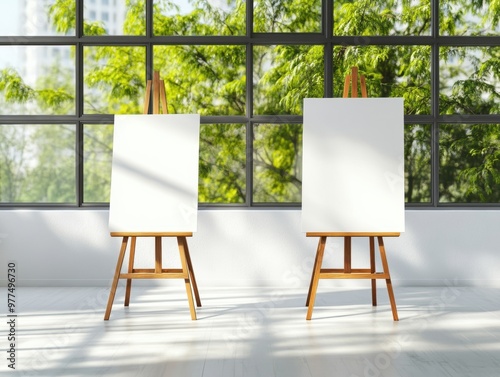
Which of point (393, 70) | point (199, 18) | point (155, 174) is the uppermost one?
point (199, 18)

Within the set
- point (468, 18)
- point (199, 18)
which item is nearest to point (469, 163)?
point (468, 18)

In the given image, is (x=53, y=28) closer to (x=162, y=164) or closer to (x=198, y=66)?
(x=198, y=66)

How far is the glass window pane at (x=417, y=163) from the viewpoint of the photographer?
682cm

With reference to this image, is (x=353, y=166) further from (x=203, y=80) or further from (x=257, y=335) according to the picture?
(x=203, y=80)

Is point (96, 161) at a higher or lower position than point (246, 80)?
lower

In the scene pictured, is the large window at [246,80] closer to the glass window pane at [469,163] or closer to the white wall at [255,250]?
the glass window pane at [469,163]

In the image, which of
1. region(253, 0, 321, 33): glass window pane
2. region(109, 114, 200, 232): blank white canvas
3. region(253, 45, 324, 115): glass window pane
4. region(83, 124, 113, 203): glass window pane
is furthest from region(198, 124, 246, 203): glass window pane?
region(109, 114, 200, 232): blank white canvas

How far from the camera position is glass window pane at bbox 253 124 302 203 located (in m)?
6.93

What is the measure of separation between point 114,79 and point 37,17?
813 mm

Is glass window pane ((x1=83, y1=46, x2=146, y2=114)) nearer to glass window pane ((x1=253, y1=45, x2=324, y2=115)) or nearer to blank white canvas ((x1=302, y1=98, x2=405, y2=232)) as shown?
glass window pane ((x1=253, y1=45, x2=324, y2=115))

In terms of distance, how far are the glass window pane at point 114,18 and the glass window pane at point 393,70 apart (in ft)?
5.37

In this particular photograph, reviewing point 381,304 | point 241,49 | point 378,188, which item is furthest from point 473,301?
point 241,49

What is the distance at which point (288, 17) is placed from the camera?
6836 millimetres

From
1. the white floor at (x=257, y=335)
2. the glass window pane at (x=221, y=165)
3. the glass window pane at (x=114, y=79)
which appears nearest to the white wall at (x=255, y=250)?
the white floor at (x=257, y=335)
